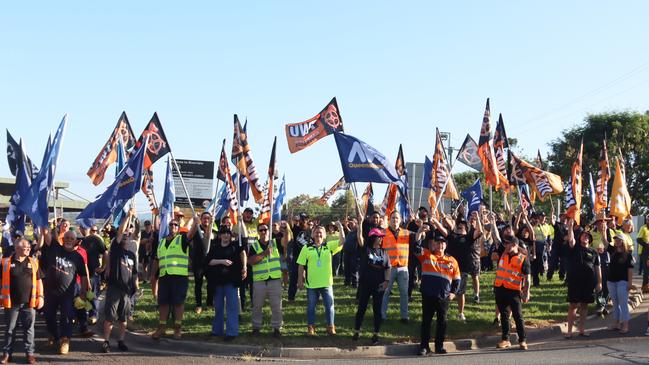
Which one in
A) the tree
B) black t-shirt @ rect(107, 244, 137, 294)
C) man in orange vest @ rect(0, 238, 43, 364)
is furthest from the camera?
the tree

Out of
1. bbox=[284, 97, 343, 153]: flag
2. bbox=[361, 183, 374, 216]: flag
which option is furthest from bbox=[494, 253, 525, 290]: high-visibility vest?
bbox=[361, 183, 374, 216]: flag

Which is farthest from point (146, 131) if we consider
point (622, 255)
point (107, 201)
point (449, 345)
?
point (622, 255)

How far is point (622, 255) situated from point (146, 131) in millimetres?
9200

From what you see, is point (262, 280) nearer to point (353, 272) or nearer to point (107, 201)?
Result: point (107, 201)

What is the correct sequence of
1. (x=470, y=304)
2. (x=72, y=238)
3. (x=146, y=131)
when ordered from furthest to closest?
(x=470, y=304)
(x=146, y=131)
(x=72, y=238)

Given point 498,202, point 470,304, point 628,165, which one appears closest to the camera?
point 470,304

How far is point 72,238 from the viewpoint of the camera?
11.5 m

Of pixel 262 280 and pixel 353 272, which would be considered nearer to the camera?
pixel 262 280

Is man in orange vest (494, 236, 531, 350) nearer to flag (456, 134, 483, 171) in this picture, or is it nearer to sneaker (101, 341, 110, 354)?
flag (456, 134, 483, 171)

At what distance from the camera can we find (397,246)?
43.2ft

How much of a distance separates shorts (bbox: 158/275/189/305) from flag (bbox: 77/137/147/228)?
5.92 feet

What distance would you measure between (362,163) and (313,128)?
1678mm

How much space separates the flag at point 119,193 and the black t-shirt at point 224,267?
6.53 feet

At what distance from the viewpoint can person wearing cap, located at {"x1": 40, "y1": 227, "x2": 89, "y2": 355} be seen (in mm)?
11188
